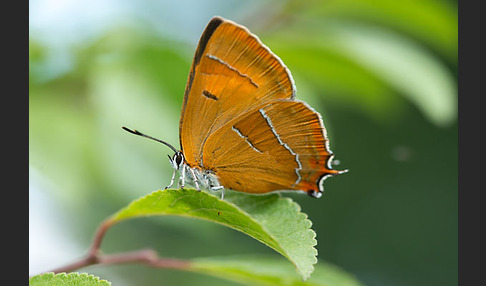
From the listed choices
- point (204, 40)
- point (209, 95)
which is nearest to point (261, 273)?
point (209, 95)

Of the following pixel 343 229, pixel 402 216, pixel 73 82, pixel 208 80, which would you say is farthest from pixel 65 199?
pixel 402 216

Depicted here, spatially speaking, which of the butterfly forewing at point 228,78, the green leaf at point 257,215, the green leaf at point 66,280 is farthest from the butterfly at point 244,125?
the green leaf at point 66,280

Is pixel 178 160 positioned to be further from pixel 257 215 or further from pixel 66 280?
pixel 66 280

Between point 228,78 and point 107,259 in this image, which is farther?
point 228,78

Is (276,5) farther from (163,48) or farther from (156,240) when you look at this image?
(156,240)

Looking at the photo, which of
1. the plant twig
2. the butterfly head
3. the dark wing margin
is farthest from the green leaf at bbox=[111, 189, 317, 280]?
the dark wing margin
